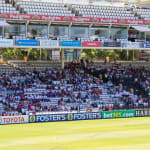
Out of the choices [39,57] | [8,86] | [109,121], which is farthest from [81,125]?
[39,57]

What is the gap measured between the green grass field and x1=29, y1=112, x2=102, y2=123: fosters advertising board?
70 centimetres

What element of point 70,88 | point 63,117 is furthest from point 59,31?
point 63,117

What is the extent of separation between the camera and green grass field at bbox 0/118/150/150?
21609mm

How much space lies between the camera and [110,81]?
38.2m

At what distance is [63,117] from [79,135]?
5.30m

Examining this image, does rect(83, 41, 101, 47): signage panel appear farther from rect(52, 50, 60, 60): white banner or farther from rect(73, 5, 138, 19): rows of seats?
rect(52, 50, 60, 60): white banner

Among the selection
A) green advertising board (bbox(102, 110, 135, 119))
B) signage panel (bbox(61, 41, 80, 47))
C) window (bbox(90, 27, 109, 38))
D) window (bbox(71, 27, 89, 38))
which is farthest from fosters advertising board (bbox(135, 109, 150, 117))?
window (bbox(71, 27, 89, 38))

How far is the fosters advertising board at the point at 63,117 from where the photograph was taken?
96.1 ft

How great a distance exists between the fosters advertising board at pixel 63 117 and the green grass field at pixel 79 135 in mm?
702

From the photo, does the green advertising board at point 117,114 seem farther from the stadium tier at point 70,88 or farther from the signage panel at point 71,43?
the signage panel at point 71,43

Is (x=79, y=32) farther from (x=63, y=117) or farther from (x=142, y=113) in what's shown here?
A: (x=142, y=113)

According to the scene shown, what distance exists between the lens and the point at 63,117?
30.1m

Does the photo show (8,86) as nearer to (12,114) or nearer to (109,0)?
(12,114)

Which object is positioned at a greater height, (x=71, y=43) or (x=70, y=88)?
(x=71, y=43)
